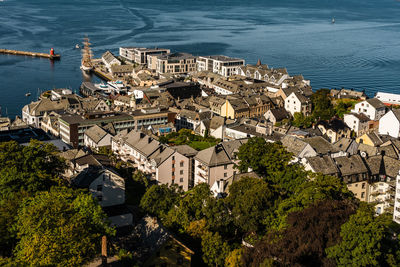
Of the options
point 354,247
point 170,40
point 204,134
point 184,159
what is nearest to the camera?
point 354,247

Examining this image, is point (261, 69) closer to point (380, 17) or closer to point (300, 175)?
point (300, 175)

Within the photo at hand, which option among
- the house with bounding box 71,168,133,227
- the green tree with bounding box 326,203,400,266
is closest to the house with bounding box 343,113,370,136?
the house with bounding box 71,168,133,227

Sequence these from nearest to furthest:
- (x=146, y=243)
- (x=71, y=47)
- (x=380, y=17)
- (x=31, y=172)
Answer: (x=146, y=243), (x=31, y=172), (x=71, y=47), (x=380, y=17)

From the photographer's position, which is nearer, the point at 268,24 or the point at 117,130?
the point at 117,130

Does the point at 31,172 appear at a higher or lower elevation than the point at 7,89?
higher

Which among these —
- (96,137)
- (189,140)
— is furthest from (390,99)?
(96,137)

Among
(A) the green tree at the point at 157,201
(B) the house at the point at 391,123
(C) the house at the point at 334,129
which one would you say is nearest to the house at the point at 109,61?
(C) the house at the point at 334,129

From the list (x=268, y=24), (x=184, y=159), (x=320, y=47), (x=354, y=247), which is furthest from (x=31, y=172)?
(x=268, y=24)

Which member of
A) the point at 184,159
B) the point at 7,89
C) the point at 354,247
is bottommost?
the point at 7,89
